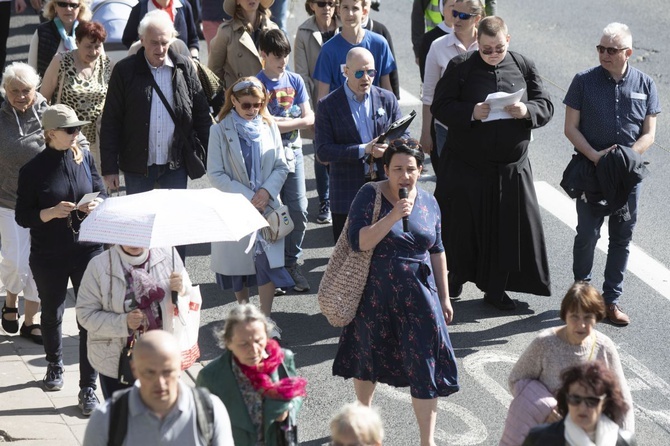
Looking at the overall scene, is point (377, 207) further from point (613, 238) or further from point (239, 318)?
point (613, 238)

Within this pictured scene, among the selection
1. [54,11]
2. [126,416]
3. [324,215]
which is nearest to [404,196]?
[126,416]

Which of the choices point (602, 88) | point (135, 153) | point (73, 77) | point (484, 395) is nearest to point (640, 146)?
point (602, 88)

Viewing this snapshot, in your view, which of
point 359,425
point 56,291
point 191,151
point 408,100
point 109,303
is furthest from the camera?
point 408,100

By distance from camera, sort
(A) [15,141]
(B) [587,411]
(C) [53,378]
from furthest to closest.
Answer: (A) [15,141]
(C) [53,378]
(B) [587,411]

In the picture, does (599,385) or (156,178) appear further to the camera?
(156,178)

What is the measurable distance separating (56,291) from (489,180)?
3.36 metres

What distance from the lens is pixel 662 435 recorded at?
7902mm

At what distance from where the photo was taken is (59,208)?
26.1 feet

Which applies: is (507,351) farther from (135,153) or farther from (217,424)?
(217,424)

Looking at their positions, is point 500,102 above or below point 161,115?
above

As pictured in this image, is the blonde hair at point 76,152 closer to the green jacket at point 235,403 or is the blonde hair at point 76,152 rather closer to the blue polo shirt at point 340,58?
the green jacket at point 235,403

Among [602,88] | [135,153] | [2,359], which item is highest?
[602,88]

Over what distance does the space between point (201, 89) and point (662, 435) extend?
4.41 m

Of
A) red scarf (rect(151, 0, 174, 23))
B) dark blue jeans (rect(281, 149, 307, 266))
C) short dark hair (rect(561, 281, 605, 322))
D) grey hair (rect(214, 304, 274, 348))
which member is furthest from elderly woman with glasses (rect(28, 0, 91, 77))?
short dark hair (rect(561, 281, 605, 322))
